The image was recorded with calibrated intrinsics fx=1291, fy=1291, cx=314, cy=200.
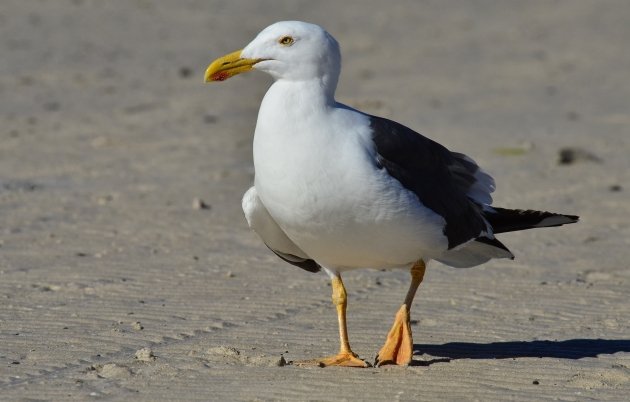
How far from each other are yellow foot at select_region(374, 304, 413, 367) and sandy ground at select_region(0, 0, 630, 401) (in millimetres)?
159

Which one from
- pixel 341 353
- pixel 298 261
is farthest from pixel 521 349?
pixel 298 261

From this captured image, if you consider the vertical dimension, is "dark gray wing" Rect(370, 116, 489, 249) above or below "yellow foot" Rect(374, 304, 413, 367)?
above

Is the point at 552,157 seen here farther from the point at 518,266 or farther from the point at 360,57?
the point at 360,57

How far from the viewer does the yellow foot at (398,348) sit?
670cm

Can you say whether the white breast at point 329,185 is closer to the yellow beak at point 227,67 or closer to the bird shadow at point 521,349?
the yellow beak at point 227,67

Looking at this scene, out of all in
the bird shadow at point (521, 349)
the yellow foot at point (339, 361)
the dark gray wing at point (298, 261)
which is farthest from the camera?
the dark gray wing at point (298, 261)

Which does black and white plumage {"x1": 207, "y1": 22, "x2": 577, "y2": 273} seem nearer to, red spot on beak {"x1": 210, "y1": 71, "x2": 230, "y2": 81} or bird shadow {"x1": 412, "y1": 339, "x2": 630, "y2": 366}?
red spot on beak {"x1": 210, "y1": 71, "x2": 230, "y2": 81}

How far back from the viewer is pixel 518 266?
9.38 meters

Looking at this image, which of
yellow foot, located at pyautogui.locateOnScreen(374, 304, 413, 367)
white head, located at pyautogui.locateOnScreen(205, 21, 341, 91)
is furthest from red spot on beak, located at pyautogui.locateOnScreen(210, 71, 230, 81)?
yellow foot, located at pyautogui.locateOnScreen(374, 304, 413, 367)

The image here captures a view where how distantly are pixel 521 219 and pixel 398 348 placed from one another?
3.82 ft

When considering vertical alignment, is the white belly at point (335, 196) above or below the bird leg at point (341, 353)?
above

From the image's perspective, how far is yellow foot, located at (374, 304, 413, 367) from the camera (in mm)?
6699

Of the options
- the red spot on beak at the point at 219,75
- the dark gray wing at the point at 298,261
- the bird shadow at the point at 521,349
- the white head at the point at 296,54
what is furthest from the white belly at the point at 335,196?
the bird shadow at the point at 521,349

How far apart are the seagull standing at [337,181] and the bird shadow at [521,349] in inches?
13.4
